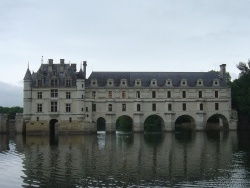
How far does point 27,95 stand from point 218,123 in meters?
36.1

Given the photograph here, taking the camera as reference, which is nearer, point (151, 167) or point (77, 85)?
point (151, 167)

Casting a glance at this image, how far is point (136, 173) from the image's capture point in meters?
23.8

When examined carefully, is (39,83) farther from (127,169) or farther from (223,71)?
(127,169)

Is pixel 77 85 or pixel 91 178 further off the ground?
pixel 77 85

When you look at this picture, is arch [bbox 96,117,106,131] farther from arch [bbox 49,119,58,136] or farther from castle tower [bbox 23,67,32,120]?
castle tower [bbox 23,67,32,120]

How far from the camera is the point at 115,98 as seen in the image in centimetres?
7081

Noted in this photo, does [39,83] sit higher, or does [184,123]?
[39,83]

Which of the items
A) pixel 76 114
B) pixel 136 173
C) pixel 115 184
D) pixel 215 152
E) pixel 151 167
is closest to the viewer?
pixel 115 184

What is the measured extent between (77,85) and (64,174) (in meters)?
45.2

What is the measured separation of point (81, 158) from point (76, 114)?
3715 cm

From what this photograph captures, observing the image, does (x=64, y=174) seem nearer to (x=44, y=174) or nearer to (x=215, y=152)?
(x=44, y=174)

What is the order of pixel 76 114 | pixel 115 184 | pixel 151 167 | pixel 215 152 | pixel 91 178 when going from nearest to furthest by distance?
pixel 115 184
pixel 91 178
pixel 151 167
pixel 215 152
pixel 76 114

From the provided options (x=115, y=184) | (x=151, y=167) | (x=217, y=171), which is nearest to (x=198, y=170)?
(x=217, y=171)

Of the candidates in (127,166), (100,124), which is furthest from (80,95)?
(100,124)
